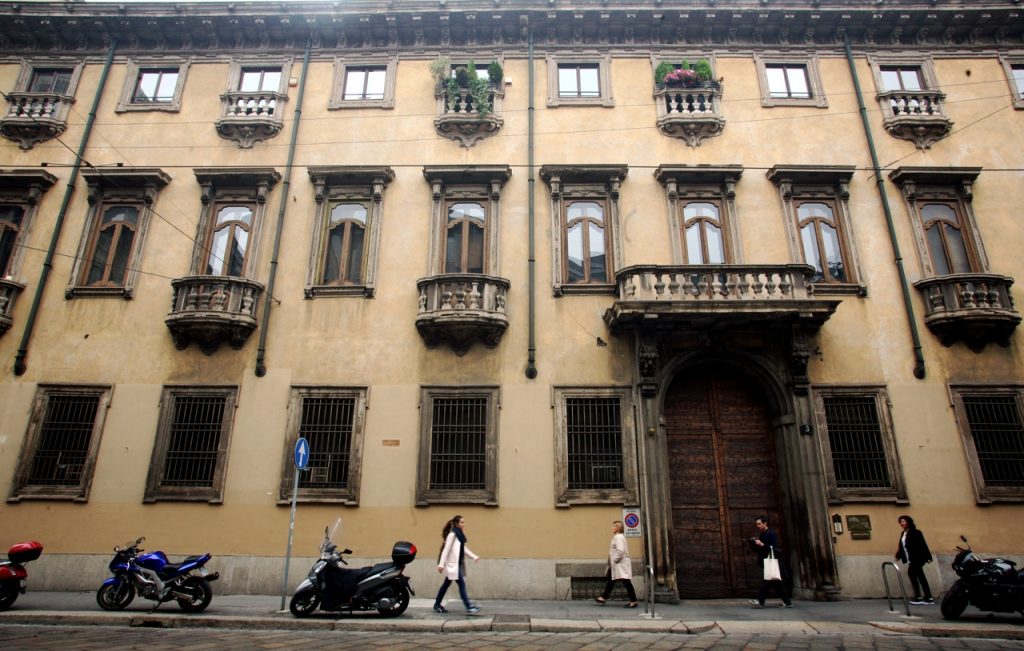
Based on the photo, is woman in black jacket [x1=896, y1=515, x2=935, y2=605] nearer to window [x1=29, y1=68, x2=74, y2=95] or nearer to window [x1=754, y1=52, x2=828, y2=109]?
window [x1=754, y1=52, x2=828, y2=109]

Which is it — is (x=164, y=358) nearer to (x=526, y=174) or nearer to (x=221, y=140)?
(x=221, y=140)

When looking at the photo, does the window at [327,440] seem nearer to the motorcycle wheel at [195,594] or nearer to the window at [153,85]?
the motorcycle wheel at [195,594]

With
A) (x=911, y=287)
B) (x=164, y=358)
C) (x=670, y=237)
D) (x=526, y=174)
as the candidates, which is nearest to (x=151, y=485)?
(x=164, y=358)

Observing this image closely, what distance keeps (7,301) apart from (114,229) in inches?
110

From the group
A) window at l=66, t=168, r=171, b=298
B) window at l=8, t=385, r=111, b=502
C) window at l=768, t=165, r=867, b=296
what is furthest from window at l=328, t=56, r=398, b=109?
window at l=768, t=165, r=867, b=296

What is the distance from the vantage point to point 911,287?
1314cm

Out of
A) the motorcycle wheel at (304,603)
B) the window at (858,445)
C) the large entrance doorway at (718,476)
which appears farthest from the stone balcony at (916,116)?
the motorcycle wheel at (304,603)

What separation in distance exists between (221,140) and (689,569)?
50.8 ft

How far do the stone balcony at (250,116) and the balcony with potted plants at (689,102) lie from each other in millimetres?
10031

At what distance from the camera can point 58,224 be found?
546 inches

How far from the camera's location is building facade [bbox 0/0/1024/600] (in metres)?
11.9

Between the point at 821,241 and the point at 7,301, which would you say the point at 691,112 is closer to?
the point at 821,241

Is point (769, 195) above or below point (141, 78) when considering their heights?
below

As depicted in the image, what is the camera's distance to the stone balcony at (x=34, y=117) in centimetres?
1465
